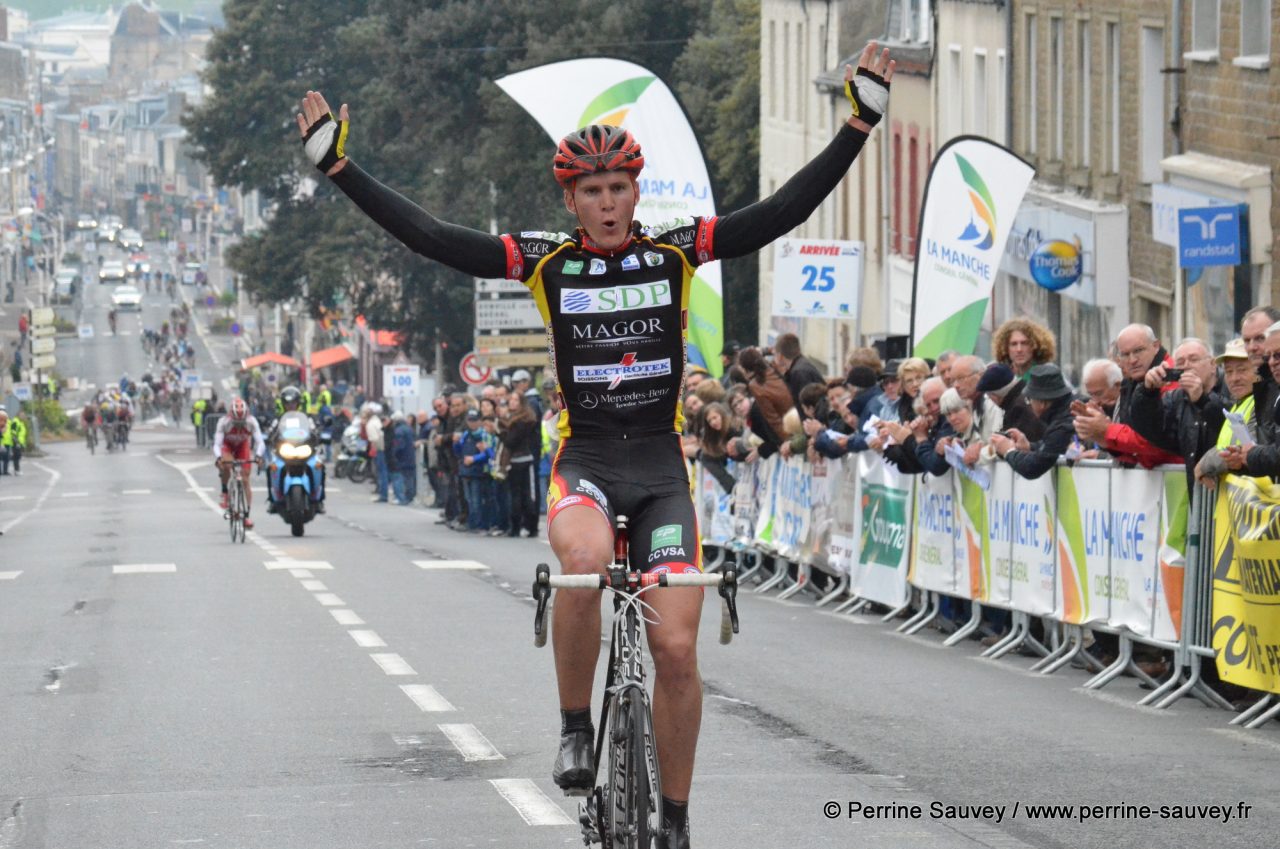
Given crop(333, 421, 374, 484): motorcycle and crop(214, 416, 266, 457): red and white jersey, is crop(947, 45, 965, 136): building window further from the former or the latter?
crop(333, 421, 374, 484): motorcycle

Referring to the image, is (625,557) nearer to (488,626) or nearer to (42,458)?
(488,626)

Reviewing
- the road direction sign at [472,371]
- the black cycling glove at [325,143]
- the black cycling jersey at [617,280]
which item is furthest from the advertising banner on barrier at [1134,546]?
the road direction sign at [472,371]

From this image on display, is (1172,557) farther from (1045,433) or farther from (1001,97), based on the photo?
(1001,97)

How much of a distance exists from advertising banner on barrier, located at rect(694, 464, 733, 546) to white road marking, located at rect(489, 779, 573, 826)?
44.0ft

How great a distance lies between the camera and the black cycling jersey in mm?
7602

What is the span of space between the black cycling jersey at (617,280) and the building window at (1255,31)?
66.9ft

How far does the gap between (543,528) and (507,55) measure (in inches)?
1260

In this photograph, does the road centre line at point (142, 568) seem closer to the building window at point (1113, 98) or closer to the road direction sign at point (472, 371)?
the building window at point (1113, 98)

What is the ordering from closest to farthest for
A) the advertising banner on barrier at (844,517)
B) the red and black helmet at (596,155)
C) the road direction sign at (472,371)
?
the red and black helmet at (596,155) < the advertising banner on barrier at (844,517) < the road direction sign at (472,371)

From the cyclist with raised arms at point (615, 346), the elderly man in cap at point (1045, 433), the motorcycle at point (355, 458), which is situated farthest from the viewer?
the motorcycle at point (355, 458)

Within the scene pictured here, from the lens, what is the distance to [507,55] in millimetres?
66812

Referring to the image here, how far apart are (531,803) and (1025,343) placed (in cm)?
721

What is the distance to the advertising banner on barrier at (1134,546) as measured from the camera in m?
13.3

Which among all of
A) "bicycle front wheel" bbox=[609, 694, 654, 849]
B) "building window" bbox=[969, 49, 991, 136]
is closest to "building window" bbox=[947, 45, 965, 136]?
"building window" bbox=[969, 49, 991, 136]
